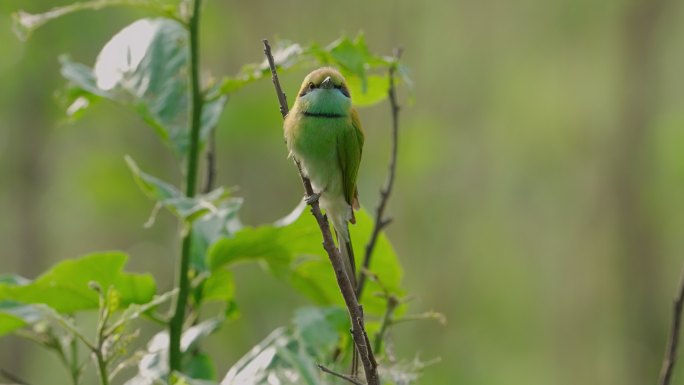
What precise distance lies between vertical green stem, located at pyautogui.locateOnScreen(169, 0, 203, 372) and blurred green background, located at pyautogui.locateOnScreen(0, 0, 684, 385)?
3.59 metres

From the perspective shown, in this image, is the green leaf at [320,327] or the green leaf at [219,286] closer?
the green leaf at [320,327]

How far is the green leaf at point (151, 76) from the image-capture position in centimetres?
190

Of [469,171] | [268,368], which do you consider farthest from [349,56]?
[469,171]

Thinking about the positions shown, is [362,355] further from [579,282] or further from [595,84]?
[595,84]

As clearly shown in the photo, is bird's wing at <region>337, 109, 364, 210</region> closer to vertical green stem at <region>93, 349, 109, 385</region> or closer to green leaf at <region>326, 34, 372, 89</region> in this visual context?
green leaf at <region>326, 34, 372, 89</region>

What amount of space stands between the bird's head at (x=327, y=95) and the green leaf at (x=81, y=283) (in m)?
0.43

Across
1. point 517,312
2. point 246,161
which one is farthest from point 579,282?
point 246,161

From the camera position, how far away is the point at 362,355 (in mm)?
1230

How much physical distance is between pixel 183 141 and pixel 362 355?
2.56 feet

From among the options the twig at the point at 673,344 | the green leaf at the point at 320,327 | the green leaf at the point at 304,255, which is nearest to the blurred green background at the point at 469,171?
the green leaf at the point at 304,255

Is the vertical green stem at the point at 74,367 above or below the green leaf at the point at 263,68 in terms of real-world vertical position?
below

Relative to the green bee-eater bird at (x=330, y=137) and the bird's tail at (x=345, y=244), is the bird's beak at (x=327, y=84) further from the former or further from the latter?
the bird's tail at (x=345, y=244)

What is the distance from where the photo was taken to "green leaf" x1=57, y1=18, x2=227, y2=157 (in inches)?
74.9

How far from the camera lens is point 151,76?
198 cm
